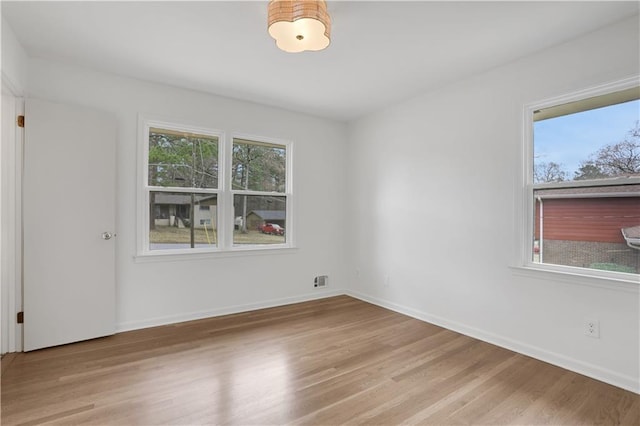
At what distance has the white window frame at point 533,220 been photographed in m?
2.30

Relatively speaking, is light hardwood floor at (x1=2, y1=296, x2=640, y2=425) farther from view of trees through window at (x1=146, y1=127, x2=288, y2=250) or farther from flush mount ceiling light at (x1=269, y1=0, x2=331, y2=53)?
flush mount ceiling light at (x1=269, y1=0, x2=331, y2=53)

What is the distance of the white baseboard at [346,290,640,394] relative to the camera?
2260mm

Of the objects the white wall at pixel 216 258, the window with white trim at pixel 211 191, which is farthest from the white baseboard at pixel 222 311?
the window with white trim at pixel 211 191

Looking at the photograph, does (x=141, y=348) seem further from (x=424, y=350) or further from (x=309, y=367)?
(x=424, y=350)

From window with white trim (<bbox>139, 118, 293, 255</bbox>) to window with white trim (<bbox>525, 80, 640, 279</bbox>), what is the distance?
2.86 metres

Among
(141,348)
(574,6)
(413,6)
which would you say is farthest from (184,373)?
(574,6)

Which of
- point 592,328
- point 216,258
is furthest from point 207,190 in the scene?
point 592,328

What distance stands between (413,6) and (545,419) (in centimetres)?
278

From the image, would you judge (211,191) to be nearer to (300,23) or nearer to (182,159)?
(182,159)

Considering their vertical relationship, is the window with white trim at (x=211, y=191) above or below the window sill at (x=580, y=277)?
A: above

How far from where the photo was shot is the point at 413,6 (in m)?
2.14

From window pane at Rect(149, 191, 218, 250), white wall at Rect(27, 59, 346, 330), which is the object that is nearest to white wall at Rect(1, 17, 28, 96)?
white wall at Rect(27, 59, 346, 330)

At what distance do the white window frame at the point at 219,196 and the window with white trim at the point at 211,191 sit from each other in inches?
0.4

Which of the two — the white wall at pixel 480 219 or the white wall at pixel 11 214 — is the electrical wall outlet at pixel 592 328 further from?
the white wall at pixel 11 214
